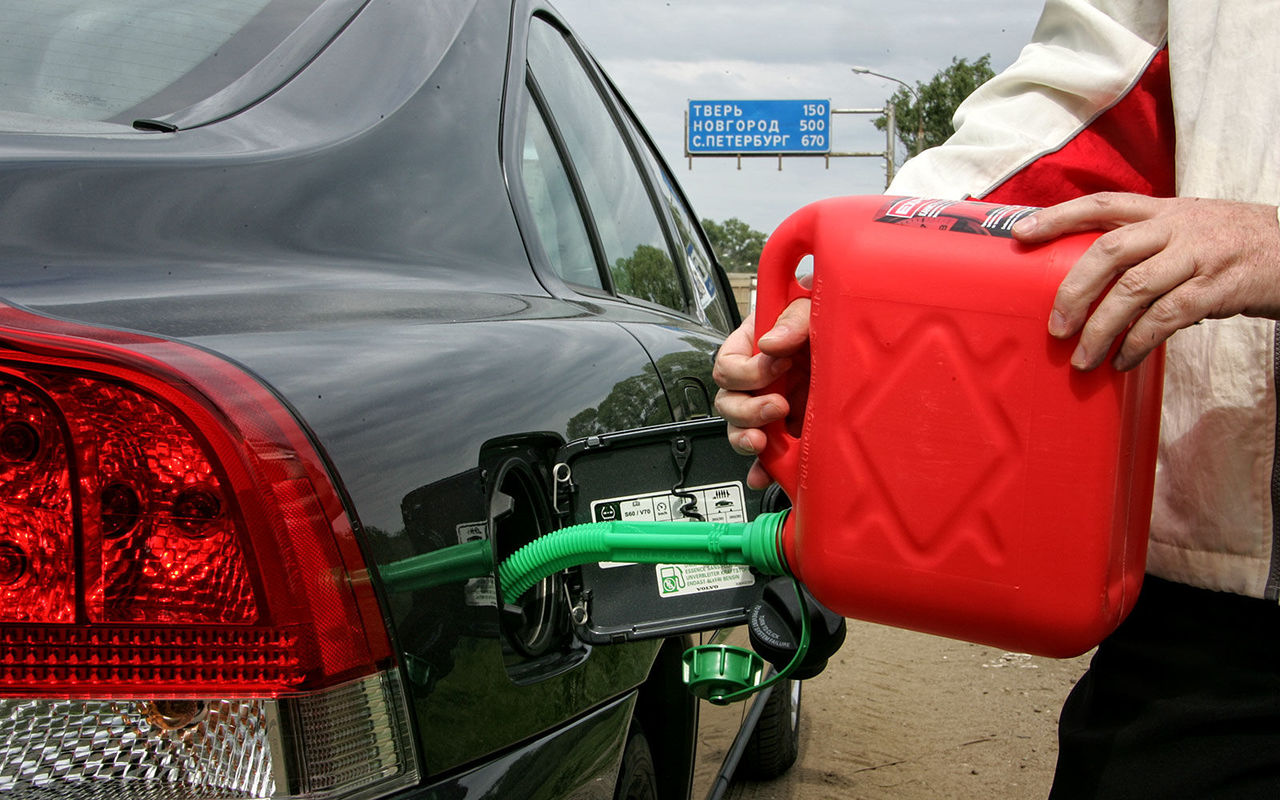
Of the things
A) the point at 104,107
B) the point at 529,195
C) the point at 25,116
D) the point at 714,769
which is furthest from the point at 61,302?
the point at 714,769

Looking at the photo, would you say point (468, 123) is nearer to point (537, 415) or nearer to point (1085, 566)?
point (537, 415)

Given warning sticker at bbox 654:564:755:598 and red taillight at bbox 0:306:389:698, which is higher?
red taillight at bbox 0:306:389:698

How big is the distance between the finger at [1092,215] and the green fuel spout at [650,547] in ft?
1.50

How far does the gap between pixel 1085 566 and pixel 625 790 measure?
74 centimetres

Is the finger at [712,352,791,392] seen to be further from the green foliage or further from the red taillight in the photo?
the green foliage

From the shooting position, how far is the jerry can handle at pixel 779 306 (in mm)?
1361

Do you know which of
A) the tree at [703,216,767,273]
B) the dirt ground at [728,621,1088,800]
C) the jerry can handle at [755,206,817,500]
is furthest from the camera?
the tree at [703,216,767,273]

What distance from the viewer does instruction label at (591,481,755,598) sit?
1.56 metres

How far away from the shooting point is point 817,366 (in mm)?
1255

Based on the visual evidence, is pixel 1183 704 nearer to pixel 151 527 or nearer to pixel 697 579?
pixel 697 579

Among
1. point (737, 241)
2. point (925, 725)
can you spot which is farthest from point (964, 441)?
point (737, 241)

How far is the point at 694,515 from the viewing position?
158cm

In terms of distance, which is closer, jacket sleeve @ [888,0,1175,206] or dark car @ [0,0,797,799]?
dark car @ [0,0,797,799]

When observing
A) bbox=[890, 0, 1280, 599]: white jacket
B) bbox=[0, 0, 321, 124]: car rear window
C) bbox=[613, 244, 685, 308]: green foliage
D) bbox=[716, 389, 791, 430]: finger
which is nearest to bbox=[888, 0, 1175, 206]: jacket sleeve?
bbox=[890, 0, 1280, 599]: white jacket
